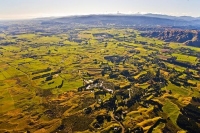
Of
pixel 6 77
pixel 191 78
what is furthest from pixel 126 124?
pixel 6 77

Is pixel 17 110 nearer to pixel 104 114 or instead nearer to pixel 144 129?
pixel 104 114

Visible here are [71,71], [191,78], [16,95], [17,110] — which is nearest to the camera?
[17,110]

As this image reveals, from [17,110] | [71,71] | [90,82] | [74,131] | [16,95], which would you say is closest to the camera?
[74,131]

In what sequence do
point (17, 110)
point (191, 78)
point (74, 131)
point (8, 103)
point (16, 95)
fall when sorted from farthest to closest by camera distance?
point (191, 78)
point (16, 95)
point (8, 103)
point (17, 110)
point (74, 131)

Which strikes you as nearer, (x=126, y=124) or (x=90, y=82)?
(x=126, y=124)

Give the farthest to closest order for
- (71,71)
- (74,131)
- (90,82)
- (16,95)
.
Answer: (71,71) < (90,82) < (16,95) < (74,131)

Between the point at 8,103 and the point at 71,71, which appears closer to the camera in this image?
the point at 8,103

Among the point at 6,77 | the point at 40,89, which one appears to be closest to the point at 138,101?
the point at 40,89

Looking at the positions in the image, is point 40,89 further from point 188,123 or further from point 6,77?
point 188,123
